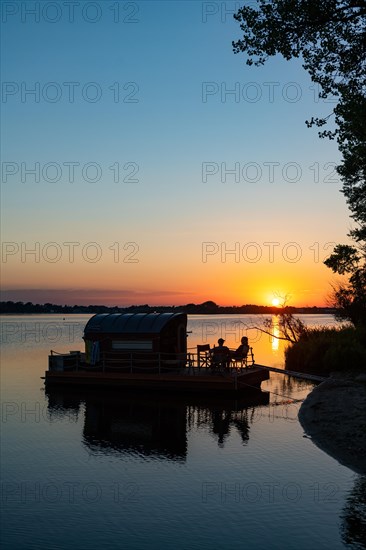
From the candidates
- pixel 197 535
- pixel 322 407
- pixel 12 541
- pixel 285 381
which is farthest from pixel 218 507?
pixel 285 381

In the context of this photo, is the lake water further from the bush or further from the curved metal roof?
the bush

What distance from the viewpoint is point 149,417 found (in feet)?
86.9

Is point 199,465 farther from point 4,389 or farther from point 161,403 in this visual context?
point 4,389

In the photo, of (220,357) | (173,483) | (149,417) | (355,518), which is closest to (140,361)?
(220,357)

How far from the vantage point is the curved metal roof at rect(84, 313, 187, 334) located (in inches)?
1339

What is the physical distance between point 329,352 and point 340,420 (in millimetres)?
17634

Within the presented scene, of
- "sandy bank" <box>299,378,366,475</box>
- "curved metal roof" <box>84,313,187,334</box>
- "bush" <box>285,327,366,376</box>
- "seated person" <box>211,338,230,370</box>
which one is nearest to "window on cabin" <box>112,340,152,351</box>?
"curved metal roof" <box>84,313,187,334</box>

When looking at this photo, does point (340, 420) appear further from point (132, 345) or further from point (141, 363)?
point (132, 345)

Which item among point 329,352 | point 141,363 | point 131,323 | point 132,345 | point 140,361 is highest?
point 131,323

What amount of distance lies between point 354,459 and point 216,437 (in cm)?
621

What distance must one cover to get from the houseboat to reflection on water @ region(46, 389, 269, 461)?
2.54 ft

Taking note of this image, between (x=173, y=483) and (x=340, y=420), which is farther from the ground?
(x=340, y=420)

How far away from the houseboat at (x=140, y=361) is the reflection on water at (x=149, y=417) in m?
0.77

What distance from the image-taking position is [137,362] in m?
33.7
